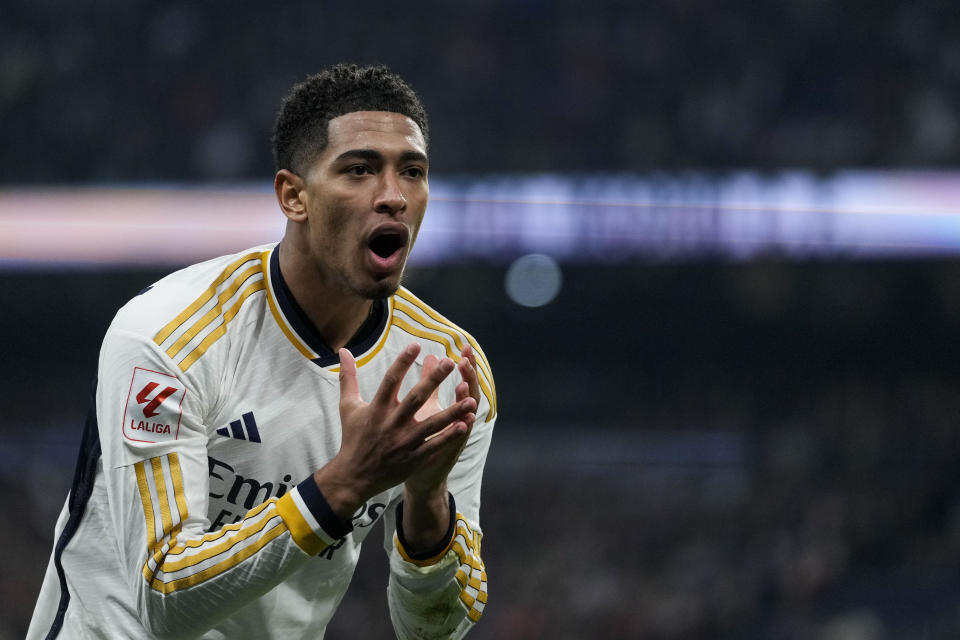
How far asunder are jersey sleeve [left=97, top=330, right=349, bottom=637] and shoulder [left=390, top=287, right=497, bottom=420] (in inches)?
24.1

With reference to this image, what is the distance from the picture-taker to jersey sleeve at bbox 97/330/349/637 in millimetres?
2248

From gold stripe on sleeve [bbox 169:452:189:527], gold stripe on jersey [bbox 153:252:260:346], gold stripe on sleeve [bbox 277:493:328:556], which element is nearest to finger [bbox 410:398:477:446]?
gold stripe on sleeve [bbox 277:493:328:556]

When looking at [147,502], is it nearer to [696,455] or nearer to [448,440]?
[448,440]

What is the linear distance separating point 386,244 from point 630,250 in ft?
27.5

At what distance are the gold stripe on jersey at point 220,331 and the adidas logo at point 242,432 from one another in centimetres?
19

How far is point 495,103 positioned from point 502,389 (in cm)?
357

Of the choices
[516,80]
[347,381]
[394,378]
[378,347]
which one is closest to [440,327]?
[378,347]

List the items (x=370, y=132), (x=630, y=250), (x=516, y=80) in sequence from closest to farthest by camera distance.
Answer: (x=370, y=132)
(x=630, y=250)
(x=516, y=80)

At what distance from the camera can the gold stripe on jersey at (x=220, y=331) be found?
2.46m

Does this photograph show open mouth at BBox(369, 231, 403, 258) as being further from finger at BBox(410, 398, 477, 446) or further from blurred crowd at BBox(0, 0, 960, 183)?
blurred crowd at BBox(0, 0, 960, 183)

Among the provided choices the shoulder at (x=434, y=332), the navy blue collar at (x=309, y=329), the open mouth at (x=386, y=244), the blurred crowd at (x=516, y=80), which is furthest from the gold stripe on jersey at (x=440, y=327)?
the blurred crowd at (x=516, y=80)

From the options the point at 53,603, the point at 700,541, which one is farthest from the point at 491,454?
the point at 53,603

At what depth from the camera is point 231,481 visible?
2.64 meters

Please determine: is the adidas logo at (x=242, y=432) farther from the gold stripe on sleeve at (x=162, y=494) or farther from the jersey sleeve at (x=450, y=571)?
the jersey sleeve at (x=450, y=571)
